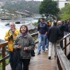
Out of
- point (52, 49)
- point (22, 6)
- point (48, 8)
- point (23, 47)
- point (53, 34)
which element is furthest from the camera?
point (22, 6)

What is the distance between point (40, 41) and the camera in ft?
43.1

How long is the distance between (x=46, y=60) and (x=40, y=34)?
1770 mm

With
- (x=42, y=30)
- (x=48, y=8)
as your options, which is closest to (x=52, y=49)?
(x=42, y=30)

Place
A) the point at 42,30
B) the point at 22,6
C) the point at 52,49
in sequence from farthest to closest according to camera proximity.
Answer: the point at 22,6 → the point at 42,30 → the point at 52,49

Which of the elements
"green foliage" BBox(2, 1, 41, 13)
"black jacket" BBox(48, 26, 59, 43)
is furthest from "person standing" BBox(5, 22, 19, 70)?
"green foliage" BBox(2, 1, 41, 13)

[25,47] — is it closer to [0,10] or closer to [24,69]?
[24,69]

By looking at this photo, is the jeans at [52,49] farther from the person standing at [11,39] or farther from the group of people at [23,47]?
the group of people at [23,47]

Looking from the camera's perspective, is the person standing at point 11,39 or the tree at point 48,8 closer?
the person standing at point 11,39

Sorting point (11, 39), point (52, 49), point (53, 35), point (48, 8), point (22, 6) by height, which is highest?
point (22, 6)

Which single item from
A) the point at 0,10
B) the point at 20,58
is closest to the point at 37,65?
the point at 20,58

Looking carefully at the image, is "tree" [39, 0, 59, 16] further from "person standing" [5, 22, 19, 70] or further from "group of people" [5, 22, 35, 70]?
"group of people" [5, 22, 35, 70]

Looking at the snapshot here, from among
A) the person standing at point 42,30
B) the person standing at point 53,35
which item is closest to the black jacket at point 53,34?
the person standing at point 53,35

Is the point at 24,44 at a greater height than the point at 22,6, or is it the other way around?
the point at 22,6

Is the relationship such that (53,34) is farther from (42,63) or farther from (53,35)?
(42,63)
